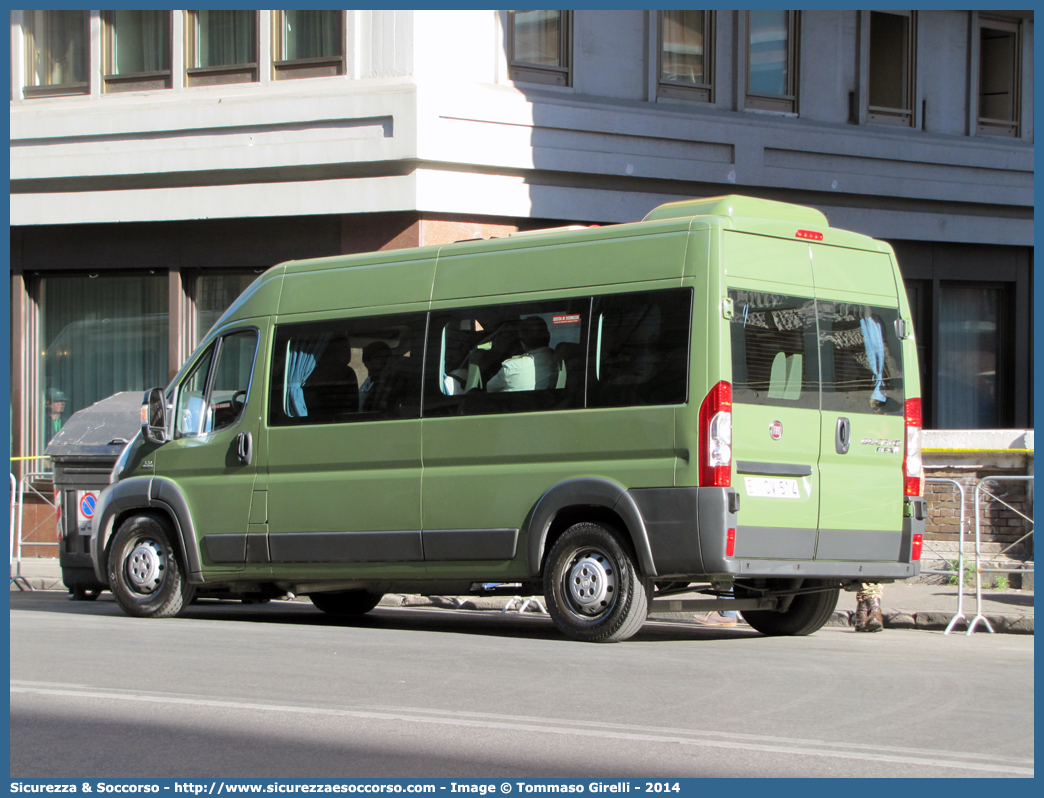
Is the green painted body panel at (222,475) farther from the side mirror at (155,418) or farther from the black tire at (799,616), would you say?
the black tire at (799,616)

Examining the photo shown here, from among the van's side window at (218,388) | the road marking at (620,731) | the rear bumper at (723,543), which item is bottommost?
the road marking at (620,731)

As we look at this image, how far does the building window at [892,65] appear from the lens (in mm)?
20438

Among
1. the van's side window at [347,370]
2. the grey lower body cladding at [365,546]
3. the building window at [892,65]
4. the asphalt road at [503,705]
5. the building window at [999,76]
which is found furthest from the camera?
the building window at [999,76]

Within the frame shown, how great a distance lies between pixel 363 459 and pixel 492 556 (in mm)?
1295

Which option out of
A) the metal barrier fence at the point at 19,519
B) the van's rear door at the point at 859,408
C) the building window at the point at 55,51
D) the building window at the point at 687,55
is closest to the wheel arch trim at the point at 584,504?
the van's rear door at the point at 859,408

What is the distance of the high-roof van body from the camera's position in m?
9.38

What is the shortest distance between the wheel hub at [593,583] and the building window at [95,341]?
37.1 feet

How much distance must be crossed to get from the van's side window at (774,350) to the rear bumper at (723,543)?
0.73 metres

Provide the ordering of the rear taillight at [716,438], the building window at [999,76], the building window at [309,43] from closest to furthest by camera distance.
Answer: the rear taillight at [716,438] → the building window at [309,43] → the building window at [999,76]

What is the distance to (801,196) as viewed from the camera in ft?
64.5

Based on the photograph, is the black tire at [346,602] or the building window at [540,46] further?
the building window at [540,46]

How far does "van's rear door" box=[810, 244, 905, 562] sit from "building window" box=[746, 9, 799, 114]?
9858mm

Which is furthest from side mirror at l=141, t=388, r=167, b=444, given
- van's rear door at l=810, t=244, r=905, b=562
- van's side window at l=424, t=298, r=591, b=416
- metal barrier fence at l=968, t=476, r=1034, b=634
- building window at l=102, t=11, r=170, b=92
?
building window at l=102, t=11, r=170, b=92

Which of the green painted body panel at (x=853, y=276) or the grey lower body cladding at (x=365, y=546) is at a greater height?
the green painted body panel at (x=853, y=276)
